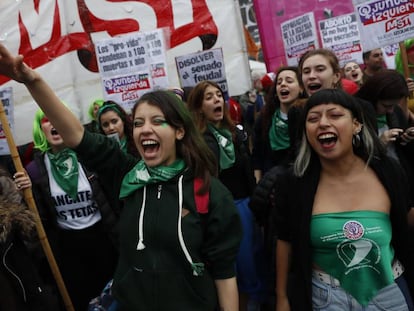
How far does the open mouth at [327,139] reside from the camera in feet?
6.90

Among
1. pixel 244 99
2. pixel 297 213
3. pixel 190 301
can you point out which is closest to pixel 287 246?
pixel 297 213

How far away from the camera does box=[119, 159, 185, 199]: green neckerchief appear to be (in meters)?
2.07

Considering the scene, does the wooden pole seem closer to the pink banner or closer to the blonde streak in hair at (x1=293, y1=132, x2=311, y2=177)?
the blonde streak in hair at (x1=293, y1=132, x2=311, y2=177)

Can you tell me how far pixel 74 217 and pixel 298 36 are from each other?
3.45 m

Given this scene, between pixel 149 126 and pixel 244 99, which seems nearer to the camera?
pixel 149 126

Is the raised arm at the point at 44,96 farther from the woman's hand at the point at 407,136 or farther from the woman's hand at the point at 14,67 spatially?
the woman's hand at the point at 407,136

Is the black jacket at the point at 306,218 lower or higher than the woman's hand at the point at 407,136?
lower

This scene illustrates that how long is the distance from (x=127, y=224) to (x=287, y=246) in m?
0.72

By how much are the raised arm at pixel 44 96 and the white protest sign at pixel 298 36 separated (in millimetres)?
3894

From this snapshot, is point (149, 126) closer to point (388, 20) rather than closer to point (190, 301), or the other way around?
point (190, 301)

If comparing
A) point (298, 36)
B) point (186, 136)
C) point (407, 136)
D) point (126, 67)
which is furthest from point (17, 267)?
point (298, 36)

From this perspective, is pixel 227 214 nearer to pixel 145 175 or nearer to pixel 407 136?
pixel 145 175

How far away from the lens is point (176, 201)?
2.03 meters

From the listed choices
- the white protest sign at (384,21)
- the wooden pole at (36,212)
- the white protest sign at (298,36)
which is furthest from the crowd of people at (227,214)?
the white protest sign at (298,36)
